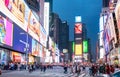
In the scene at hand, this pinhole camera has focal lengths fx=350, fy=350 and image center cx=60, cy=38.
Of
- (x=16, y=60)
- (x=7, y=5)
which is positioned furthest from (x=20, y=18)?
(x=7, y=5)

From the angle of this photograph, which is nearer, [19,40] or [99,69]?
[99,69]

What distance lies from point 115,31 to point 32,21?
3215 cm

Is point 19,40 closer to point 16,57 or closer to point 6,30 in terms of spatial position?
point 16,57

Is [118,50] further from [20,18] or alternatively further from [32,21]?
[20,18]

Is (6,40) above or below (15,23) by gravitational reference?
below

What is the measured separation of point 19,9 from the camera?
340 feet

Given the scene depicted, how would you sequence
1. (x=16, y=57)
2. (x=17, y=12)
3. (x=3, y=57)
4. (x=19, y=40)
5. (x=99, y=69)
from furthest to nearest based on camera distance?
1. (x=16, y=57)
2. (x=19, y=40)
3. (x=17, y=12)
4. (x=3, y=57)
5. (x=99, y=69)

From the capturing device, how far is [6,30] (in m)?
84.6

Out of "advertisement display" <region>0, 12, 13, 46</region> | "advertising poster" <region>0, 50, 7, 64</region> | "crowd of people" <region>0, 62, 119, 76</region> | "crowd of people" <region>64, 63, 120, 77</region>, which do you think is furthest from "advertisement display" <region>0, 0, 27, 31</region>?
"crowd of people" <region>64, 63, 120, 77</region>

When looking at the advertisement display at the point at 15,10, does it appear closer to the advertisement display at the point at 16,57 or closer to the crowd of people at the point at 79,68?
the advertisement display at the point at 16,57

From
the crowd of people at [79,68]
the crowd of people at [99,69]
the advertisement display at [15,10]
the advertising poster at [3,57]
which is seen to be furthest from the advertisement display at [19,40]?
the crowd of people at [99,69]

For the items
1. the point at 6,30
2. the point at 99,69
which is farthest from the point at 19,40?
the point at 99,69

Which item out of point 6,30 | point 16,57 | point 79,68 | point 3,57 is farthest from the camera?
point 16,57

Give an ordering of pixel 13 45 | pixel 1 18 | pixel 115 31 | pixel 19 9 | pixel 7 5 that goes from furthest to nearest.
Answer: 1. pixel 115 31
2. pixel 19 9
3. pixel 13 45
4. pixel 7 5
5. pixel 1 18
